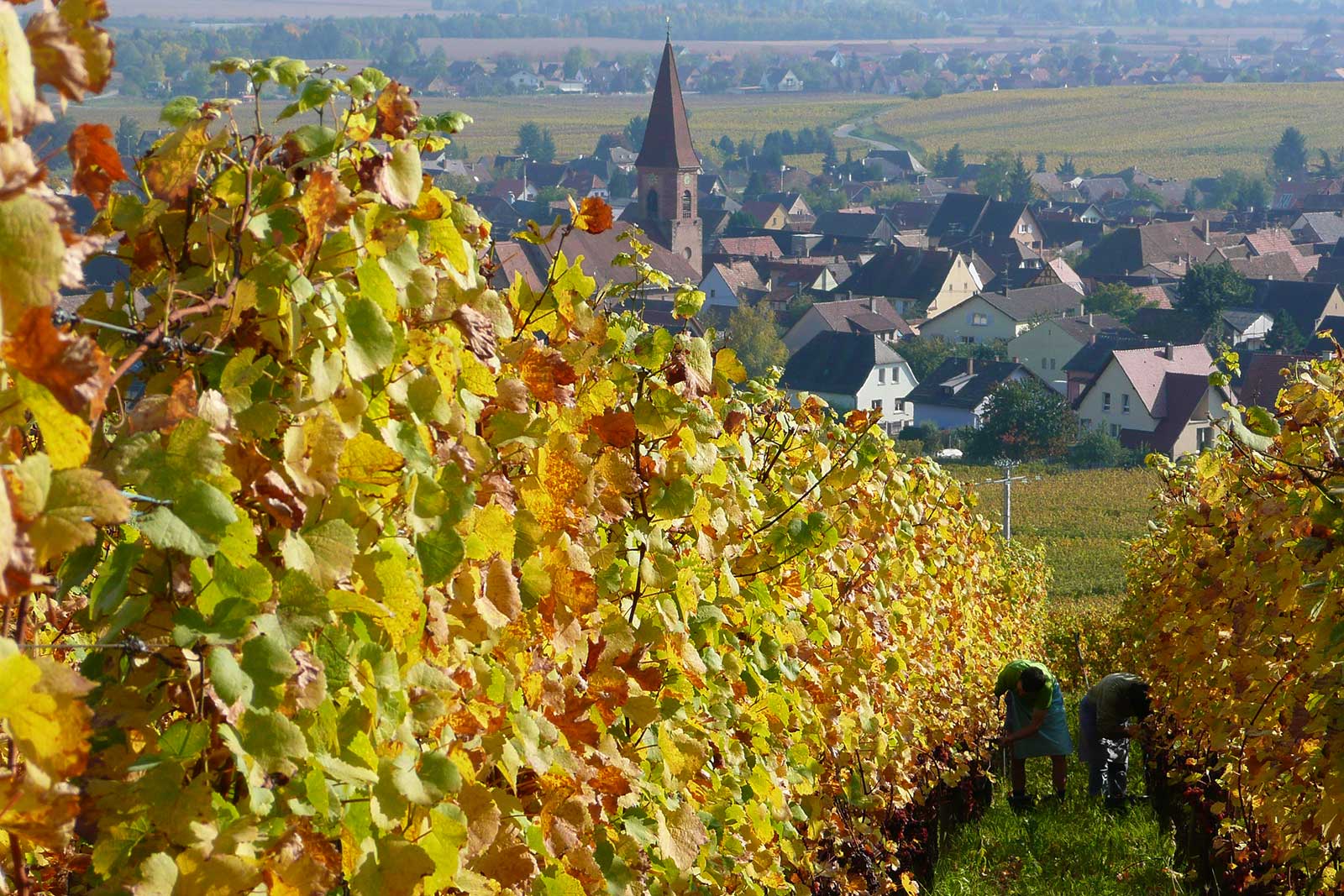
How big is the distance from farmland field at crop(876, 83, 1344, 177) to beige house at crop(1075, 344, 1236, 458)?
295ft

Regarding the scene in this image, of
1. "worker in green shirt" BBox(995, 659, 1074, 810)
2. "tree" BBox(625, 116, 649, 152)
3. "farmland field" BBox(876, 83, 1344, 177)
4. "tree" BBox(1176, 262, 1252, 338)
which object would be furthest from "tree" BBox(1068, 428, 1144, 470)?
"tree" BBox(625, 116, 649, 152)

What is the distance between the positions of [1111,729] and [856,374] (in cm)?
5874

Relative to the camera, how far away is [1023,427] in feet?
188

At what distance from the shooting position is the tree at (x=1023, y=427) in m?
56.5

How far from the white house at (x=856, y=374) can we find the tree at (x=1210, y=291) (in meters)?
16.9

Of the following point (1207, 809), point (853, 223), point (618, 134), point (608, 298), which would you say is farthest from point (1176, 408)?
point (618, 134)

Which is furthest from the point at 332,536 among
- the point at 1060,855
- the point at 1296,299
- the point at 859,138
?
the point at 859,138

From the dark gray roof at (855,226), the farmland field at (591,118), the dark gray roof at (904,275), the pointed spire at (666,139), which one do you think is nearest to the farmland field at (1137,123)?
the farmland field at (591,118)

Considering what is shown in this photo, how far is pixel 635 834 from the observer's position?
255 centimetres

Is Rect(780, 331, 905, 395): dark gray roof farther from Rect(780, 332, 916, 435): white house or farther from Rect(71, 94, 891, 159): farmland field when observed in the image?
Rect(71, 94, 891, 159): farmland field

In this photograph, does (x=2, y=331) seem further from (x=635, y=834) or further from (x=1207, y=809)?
(x=1207, y=809)

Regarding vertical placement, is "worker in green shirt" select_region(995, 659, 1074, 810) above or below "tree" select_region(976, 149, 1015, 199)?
above

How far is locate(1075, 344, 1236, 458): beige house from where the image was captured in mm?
55281

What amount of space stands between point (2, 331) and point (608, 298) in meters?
2.35
